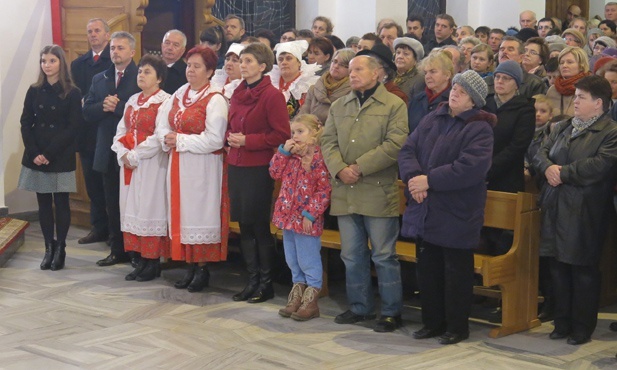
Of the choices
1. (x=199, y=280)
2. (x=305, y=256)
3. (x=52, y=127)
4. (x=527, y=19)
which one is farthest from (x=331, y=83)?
(x=527, y=19)

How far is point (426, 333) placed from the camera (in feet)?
17.6

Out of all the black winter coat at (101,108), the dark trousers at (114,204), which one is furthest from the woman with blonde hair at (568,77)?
the dark trousers at (114,204)

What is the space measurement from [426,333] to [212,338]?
1.19m

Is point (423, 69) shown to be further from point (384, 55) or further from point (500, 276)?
point (500, 276)

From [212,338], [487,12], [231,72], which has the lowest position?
[212,338]

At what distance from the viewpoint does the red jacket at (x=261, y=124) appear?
5.99 metres

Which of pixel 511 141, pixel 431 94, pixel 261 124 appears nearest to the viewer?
pixel 511 141

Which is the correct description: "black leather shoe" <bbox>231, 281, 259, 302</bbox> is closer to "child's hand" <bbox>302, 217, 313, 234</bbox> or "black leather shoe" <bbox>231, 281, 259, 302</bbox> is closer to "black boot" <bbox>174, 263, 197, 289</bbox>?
"black boot" <bbox>174, 263, 197, 289</bbox>

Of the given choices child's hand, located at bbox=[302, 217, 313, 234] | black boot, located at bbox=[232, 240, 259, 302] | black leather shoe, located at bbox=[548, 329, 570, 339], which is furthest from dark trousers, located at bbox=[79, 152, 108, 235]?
black leather shoe, located at bbox=[548, 329, 570, 339]

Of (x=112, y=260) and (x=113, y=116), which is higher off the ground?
(x=113, y=116)

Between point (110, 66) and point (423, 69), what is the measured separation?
9.84 feet

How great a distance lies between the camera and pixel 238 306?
20.0 ft

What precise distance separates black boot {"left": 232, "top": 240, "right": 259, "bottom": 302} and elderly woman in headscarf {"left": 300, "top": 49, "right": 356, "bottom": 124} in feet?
3.18

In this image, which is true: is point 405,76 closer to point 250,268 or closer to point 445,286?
point 250,268
